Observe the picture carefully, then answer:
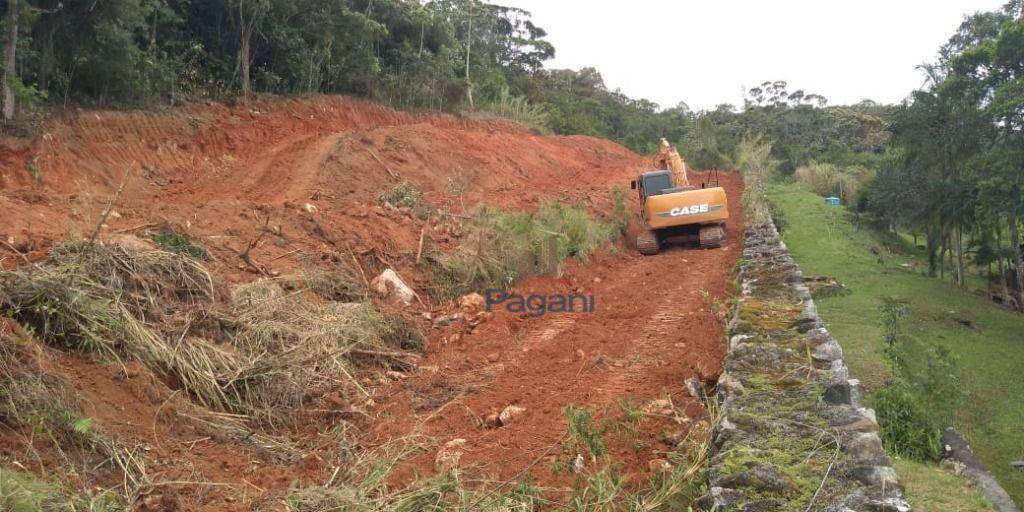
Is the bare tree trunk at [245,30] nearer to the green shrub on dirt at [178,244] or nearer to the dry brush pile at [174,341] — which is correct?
the green shrub on dirt at [178,244]

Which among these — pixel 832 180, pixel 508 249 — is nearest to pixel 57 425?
pixel 508 249

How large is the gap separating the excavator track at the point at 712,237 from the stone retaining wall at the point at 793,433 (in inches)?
325

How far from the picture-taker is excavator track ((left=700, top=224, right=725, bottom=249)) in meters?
14.5

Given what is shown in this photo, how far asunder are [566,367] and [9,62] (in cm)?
1030

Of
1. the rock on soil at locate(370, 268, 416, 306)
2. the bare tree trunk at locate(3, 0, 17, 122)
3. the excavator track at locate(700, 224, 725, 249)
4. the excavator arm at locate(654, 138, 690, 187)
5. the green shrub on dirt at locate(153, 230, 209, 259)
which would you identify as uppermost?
the bare tree trunk at locate(3, 0, 17, 122)

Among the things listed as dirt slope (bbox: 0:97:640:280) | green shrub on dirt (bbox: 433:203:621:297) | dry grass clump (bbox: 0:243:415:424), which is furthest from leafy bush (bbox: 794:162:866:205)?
dry grass clump (bbox: 0:243:415:424)

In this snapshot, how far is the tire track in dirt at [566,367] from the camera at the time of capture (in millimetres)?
5176

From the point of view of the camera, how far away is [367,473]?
15.4 ft

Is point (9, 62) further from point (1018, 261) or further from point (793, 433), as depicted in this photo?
point (1018, 261)

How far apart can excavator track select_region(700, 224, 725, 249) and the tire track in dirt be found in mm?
3238

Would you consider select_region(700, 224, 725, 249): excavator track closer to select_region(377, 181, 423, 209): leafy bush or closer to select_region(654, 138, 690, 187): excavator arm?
select_region(654, 138, 690, 187): excavator arm

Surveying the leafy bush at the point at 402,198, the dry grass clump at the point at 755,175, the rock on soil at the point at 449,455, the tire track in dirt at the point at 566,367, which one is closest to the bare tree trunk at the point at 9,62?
the leafy bush at the point at 402,198

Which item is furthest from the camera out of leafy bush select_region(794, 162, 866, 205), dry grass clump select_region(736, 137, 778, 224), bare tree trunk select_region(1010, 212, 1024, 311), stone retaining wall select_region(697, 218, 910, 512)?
leafy bush select_region(794, 162, 866, 205)

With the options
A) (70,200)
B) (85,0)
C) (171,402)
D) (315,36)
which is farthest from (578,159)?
(171,402)
